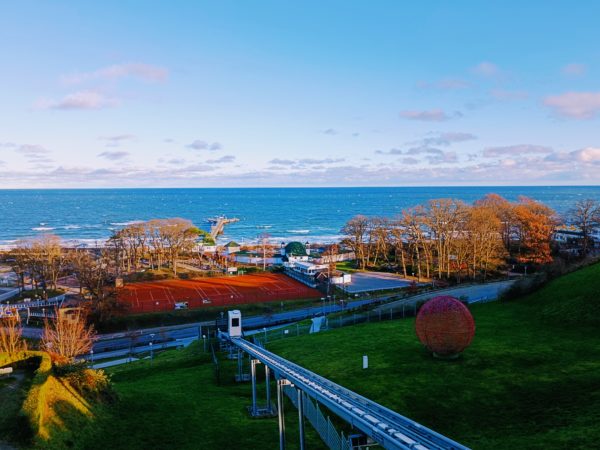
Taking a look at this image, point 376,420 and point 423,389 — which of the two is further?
point 423,389

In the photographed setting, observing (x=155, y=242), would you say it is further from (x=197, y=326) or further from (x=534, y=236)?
(x=534, y=236)

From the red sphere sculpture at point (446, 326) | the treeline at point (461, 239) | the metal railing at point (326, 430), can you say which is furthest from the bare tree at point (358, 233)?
the metal railing at point (326, 430)

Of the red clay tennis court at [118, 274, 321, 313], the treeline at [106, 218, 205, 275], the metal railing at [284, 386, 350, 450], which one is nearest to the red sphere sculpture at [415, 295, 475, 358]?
the metal railing at [284, 386, 350, 450]

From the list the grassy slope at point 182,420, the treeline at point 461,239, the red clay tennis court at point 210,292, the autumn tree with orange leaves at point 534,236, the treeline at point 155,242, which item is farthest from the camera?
the treeline at point 155,242

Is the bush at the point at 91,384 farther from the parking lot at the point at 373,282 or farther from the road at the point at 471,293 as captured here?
the parking lot at the point at 373,282

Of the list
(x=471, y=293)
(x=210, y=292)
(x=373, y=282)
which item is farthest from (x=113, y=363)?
(x=373, y=282)
